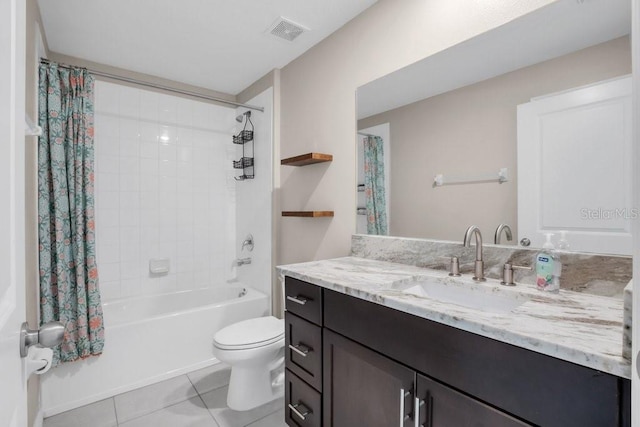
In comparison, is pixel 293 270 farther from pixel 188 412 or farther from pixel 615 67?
pixel 615 67

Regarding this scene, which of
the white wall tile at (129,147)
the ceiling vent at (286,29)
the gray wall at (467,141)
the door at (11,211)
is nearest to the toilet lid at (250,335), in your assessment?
the gray wall at (467,141)

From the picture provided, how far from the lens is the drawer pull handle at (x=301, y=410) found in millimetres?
1449

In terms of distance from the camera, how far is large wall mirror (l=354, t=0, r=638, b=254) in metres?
1.05

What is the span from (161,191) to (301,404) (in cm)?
229

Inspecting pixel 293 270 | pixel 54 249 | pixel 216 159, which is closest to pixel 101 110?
pixel 216 159

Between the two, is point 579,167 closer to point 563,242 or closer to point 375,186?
point 563,242

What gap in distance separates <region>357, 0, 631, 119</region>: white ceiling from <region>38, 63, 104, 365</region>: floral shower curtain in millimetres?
1974

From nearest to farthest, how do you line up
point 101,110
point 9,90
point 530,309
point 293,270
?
point 9,90 → point 530,309 → point 293,270 → point 101,110

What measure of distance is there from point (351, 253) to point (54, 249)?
6.15 ft

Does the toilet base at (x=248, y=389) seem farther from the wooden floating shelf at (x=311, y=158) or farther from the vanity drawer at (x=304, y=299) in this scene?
the wooden floating shelf at (x=311, y=158)

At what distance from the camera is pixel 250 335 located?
1897 millimetres

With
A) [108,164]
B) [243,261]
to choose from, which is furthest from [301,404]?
[108,164]

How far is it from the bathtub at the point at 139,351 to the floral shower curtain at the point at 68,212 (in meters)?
0.11

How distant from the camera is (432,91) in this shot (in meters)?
1.56
